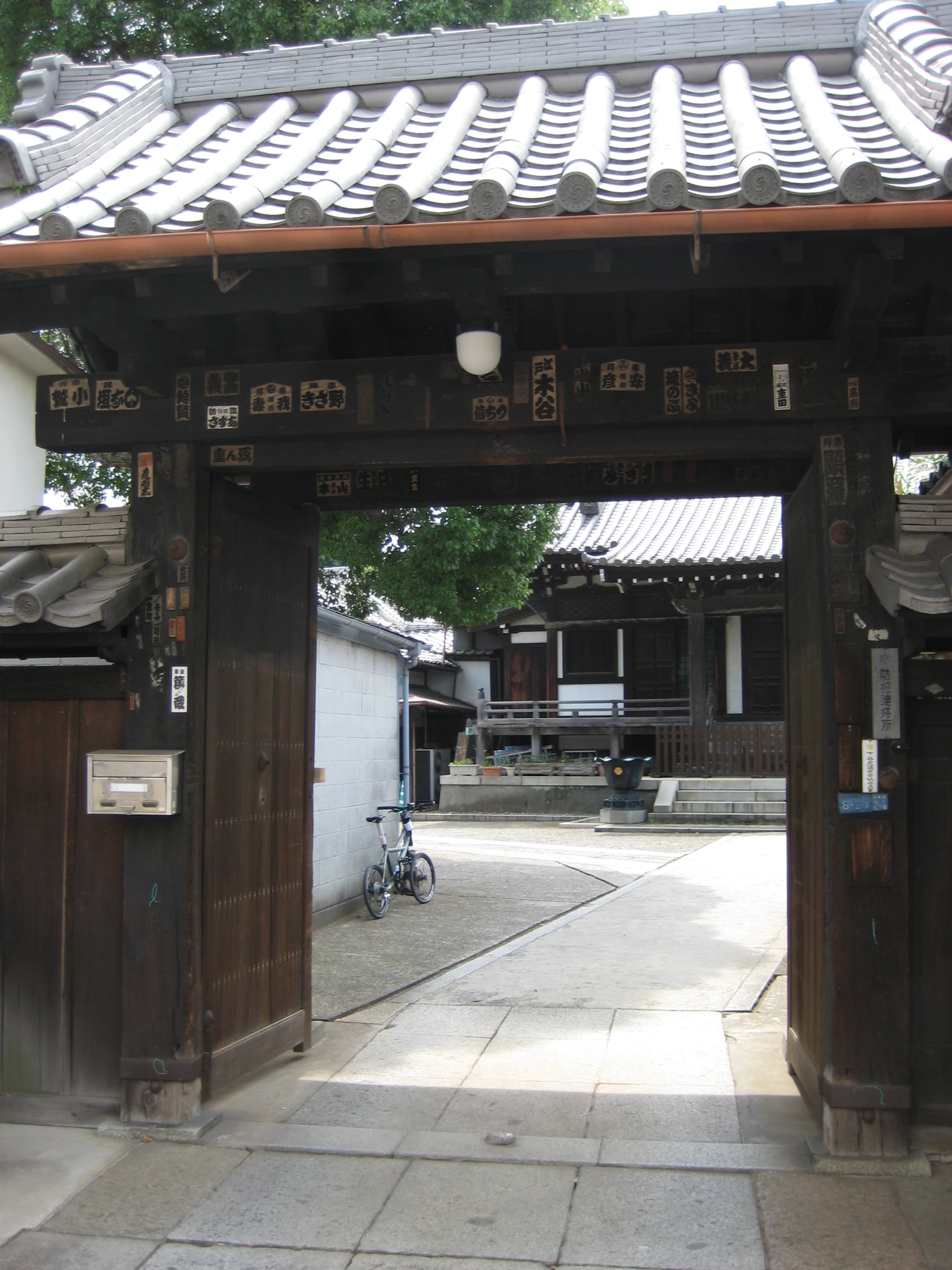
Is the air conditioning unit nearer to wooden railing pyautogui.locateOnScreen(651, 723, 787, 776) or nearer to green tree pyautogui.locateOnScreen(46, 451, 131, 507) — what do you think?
wooden railing pyautogui.locateOnScreen(651, 723, 787, 776)

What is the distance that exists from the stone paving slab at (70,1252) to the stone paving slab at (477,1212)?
0.86 metres

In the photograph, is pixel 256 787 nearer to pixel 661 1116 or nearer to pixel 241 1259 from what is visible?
pixel 241 1259

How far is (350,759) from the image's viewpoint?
12.5 meters

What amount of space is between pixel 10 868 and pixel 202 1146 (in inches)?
69.3

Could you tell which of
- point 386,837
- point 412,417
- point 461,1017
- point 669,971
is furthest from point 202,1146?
point 386,837

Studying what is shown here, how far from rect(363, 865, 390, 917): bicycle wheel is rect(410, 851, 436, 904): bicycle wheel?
2.98ft

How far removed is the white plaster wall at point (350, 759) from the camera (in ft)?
38.3

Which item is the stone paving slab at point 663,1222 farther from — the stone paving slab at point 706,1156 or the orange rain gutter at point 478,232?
the orange rain gutter at point 478,232

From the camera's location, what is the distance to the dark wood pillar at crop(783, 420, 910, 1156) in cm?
494

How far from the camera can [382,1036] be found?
23.9 ft

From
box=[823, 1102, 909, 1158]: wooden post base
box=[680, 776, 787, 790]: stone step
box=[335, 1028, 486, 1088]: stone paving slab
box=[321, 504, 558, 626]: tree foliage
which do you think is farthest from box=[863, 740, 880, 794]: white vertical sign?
box=[680, 776, 787, 790]: stone step

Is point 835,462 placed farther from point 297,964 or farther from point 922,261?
point 297,964

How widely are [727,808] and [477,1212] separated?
20.1 m

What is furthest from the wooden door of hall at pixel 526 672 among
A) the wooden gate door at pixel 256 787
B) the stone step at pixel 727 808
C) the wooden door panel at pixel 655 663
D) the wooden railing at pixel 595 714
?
the wooden gate door at pixel 256 787
